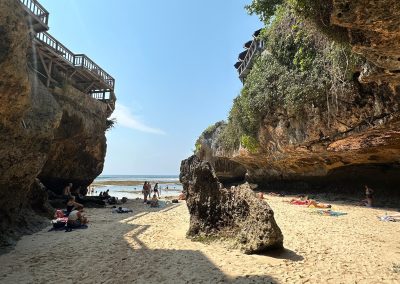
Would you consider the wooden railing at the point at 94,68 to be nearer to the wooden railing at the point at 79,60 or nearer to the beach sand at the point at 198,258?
the wooden railing at the point at 79,60

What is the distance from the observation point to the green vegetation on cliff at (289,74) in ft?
39.5

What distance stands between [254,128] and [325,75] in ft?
27.1

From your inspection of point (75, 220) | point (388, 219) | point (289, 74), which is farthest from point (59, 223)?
point (289, 74)

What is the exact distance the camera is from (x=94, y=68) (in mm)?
22375

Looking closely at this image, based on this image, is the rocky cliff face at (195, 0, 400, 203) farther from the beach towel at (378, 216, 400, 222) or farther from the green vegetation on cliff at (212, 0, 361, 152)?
the beach towel at (378, 216, 400, 222)

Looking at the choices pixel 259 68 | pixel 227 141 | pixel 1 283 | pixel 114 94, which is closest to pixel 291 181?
pixel 227 141

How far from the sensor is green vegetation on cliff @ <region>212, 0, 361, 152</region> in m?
12.0

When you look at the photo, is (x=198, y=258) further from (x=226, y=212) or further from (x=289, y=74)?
(x=289, y=74)

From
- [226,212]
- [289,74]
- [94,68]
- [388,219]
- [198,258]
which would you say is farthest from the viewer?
[94,68]

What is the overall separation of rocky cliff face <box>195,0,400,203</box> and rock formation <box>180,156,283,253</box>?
4.33 m

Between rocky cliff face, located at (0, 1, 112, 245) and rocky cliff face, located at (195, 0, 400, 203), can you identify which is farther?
rocky cliff face, located at (0, 1, 112, 245)

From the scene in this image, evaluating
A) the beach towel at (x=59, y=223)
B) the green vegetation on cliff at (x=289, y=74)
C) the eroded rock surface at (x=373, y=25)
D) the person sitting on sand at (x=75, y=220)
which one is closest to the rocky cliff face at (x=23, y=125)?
the beach towel at (x=59, y=223)

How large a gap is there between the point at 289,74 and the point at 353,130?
452cm

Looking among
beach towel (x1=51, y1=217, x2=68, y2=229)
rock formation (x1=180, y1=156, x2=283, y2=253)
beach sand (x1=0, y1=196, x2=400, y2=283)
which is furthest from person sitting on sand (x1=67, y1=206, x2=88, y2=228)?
rock formation (x1=180, y1=156, x2=283, y2=253)
